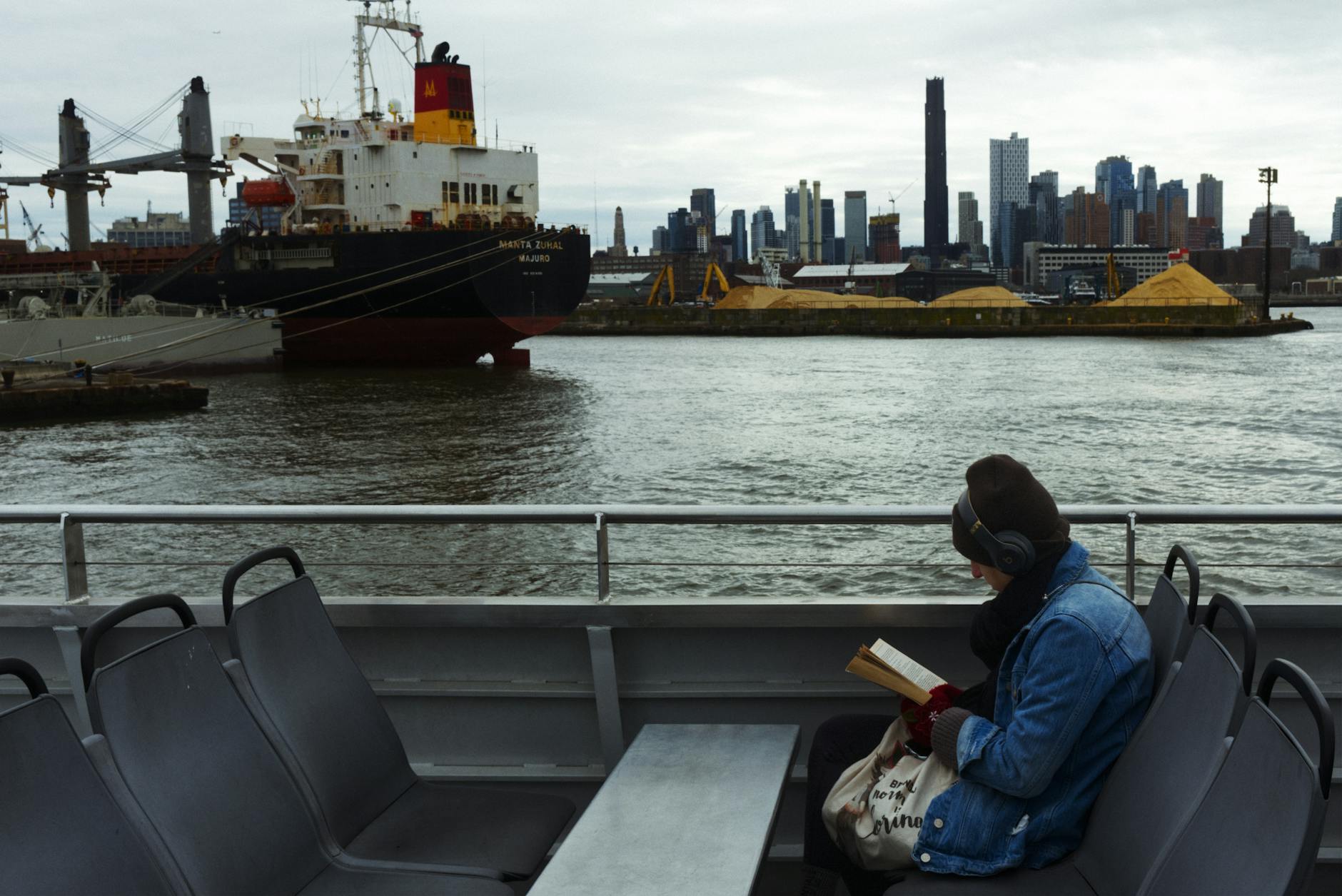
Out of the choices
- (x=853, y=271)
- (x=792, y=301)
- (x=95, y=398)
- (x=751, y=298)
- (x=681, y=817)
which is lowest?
(x=95, y=398)

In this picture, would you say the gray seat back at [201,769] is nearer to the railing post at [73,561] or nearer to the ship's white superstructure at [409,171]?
the railing post at [73,561]

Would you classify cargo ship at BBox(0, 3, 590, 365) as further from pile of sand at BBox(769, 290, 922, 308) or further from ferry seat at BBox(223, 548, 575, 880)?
pile of sand at BBox(769, 290, 922, 308)

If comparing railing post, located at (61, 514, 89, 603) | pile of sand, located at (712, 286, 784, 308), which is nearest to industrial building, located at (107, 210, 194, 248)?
pile of sand, located at (712, 286, 784, 308)

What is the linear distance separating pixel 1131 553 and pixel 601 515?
A: 1.39 meters

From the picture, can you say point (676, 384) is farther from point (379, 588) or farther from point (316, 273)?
point (379, 588)

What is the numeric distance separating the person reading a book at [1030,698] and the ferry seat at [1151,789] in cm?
3

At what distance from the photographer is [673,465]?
22156 mm

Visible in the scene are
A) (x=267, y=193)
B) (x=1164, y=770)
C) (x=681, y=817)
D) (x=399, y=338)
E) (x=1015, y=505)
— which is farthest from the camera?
(x=267, y=193)

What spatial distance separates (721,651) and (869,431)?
25108mm

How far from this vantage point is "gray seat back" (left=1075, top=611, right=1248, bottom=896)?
1.98m

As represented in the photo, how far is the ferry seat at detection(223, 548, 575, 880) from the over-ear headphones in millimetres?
1184

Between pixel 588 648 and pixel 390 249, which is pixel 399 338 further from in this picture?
pixel 588 648

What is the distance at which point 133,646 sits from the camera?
3332mm

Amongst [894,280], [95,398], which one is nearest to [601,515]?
[95,398]
